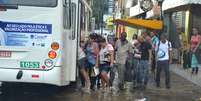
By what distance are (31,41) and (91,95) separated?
161 inches

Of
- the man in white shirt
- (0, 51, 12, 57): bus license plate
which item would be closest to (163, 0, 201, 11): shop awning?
the man in white shirt

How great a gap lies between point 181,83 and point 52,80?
9572mm

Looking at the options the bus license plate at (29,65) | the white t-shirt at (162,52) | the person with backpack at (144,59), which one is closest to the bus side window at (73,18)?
the bus license plate at (29,65)

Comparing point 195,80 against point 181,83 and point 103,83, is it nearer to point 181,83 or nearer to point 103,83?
point 181,83

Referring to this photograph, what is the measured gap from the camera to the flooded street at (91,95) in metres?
16.2

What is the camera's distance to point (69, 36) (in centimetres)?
1506

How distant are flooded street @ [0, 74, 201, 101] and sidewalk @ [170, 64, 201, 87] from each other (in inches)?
125

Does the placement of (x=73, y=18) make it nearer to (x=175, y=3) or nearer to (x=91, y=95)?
(x=91, y=95)

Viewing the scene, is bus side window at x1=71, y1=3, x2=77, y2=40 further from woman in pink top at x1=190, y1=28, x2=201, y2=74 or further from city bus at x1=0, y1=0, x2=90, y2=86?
woman in pink top at x1=190, y1=28, x2=201, y2=74

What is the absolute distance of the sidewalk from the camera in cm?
2299

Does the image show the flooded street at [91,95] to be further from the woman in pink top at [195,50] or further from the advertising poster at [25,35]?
the woman in pink top at [195,50]

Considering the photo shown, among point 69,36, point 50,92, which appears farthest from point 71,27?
point 50,92

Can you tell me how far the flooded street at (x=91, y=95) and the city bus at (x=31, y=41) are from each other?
223cm

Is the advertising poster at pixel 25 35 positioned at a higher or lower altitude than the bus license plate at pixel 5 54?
higher
